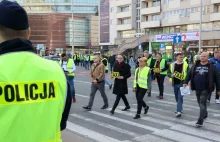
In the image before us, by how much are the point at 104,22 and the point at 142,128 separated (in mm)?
64090

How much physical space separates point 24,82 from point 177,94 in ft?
24.7

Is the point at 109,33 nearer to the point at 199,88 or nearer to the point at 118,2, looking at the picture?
the point at 118,2

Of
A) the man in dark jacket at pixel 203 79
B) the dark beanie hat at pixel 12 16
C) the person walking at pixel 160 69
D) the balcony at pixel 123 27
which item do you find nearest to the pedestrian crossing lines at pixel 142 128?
the man in dark jacket at pixel 203 79

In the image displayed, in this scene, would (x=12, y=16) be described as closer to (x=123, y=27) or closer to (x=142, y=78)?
(x=142, y=78)

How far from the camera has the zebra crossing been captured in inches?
238

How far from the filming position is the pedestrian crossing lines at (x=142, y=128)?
19.8ft

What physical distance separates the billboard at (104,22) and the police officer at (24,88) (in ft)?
218

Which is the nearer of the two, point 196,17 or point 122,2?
point 196,17

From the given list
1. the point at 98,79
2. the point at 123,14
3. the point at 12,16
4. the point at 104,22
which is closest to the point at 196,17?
the point at 123,14

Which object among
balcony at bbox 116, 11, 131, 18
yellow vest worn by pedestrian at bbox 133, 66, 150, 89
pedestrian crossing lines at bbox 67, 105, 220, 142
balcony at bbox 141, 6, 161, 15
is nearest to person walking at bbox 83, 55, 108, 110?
pedestrian crossing lines at bbox 67, 105, 220, 142

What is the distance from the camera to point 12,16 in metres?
1.68

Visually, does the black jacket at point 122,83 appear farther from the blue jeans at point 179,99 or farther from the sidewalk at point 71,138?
the sidewalk at point 71,138

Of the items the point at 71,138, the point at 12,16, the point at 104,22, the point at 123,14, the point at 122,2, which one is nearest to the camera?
the point at 12,16

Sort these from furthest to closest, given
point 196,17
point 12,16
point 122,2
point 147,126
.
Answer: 1. point 122,2
2. point 196,17
3. point 147,126
4. point 12,16
